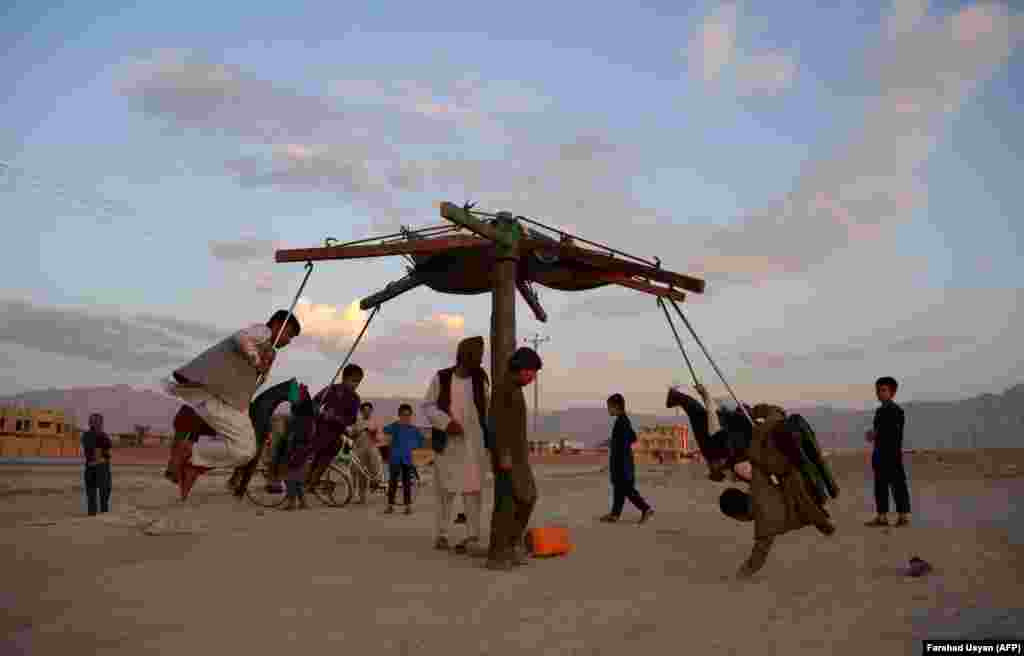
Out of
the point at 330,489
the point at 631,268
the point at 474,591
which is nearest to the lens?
the point at 474,591

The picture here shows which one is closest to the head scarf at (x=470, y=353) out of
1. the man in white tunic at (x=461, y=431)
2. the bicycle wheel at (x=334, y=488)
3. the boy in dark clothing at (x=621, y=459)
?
the man in white tunic at (x=461, y=431)

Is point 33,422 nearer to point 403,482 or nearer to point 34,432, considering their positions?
point 34,432

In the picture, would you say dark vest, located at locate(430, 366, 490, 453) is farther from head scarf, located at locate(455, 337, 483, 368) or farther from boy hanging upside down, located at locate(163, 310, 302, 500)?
boy hanging upside down, located at locate(163, 310, 302, 500)

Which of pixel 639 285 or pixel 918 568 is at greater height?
pixel 639 285

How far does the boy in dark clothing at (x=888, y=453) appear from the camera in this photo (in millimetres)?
9500

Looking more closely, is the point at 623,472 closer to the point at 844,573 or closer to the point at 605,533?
the point at 605,533

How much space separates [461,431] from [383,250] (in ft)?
7.67

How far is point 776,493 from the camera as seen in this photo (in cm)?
607

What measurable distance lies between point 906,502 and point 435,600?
22.9 feet

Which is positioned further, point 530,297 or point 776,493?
point 530,297

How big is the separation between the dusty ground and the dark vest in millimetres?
1098

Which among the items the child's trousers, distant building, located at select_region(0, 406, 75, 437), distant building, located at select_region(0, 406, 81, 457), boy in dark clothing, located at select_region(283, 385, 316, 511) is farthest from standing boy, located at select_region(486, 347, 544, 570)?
distant building, located at select_region(0, 406, 75, 437)

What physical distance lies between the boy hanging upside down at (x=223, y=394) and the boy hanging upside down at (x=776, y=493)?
15.1 feet

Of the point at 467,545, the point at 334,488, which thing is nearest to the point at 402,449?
the point at 334,488
